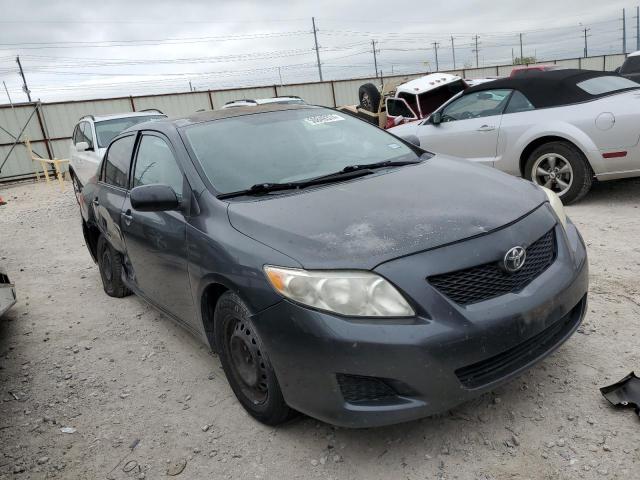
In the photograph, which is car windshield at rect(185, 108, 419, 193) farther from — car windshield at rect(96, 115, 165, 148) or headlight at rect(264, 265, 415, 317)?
car windshield at rect(96, 115, 165, 148)

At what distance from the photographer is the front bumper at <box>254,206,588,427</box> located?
6.84ft

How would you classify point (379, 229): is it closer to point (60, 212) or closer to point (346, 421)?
point (346, 421)

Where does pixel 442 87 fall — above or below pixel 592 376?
above

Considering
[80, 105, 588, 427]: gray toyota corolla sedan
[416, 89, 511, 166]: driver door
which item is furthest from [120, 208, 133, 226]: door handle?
[416, 89, 511, 166]: driver door

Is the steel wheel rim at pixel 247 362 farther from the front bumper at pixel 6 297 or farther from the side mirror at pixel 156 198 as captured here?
the front bumper at pixel 6 297

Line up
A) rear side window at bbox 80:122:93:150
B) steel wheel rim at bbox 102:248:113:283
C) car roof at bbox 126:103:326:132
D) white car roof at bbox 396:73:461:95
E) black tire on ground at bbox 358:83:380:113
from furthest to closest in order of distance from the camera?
black tire on ground at bbox 358:83:380:113 < white car roof at bbox 396:73:461:95 < rear side window at bbox 80:122:93:150 < steel wheel rim at bbox 102:248:113:283 < car roof at bbox 126:103:326:132

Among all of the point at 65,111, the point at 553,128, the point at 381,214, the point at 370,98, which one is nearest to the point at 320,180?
the point at 381,214

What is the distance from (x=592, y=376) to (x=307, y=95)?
20.9 m

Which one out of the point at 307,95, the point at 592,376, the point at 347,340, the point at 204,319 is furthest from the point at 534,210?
the point at 307,95

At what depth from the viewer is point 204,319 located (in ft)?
9.57

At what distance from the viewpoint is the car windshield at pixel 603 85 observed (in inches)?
229

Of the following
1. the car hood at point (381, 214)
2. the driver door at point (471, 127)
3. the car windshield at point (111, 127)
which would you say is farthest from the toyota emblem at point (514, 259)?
the car windshield at point (111, 127)

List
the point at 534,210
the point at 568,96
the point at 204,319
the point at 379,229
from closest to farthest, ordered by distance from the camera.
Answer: the point at 379,229 → the point at 534,210 → the point at 204,319 → the point at 568,96

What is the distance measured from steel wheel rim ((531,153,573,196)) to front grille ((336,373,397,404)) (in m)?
4.58
